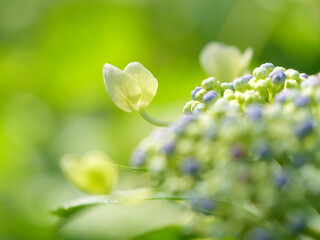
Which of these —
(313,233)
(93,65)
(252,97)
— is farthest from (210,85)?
(93,65)

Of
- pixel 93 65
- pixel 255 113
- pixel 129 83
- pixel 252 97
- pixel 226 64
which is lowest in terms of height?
pixel 255 113

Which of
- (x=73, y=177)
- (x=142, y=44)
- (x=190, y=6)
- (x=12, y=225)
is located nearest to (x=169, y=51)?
(x=142, y=44)

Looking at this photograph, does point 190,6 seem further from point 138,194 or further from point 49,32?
point 138,194

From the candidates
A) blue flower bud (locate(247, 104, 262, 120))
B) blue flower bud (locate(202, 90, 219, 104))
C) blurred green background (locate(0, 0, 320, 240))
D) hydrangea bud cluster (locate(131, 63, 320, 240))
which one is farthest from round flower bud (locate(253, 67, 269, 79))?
blurred green background (locate(0, 0, 320, 240))

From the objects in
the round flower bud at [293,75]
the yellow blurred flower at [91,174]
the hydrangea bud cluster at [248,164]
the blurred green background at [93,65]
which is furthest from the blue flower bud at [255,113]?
the blurred green background at [93,65]

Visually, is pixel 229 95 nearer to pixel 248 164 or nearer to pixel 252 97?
pixel 252 97

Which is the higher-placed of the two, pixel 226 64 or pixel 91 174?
pixel 226 64

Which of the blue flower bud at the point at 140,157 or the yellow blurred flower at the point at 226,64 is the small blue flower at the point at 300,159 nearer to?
the blue flower bud at the point at 140,157
